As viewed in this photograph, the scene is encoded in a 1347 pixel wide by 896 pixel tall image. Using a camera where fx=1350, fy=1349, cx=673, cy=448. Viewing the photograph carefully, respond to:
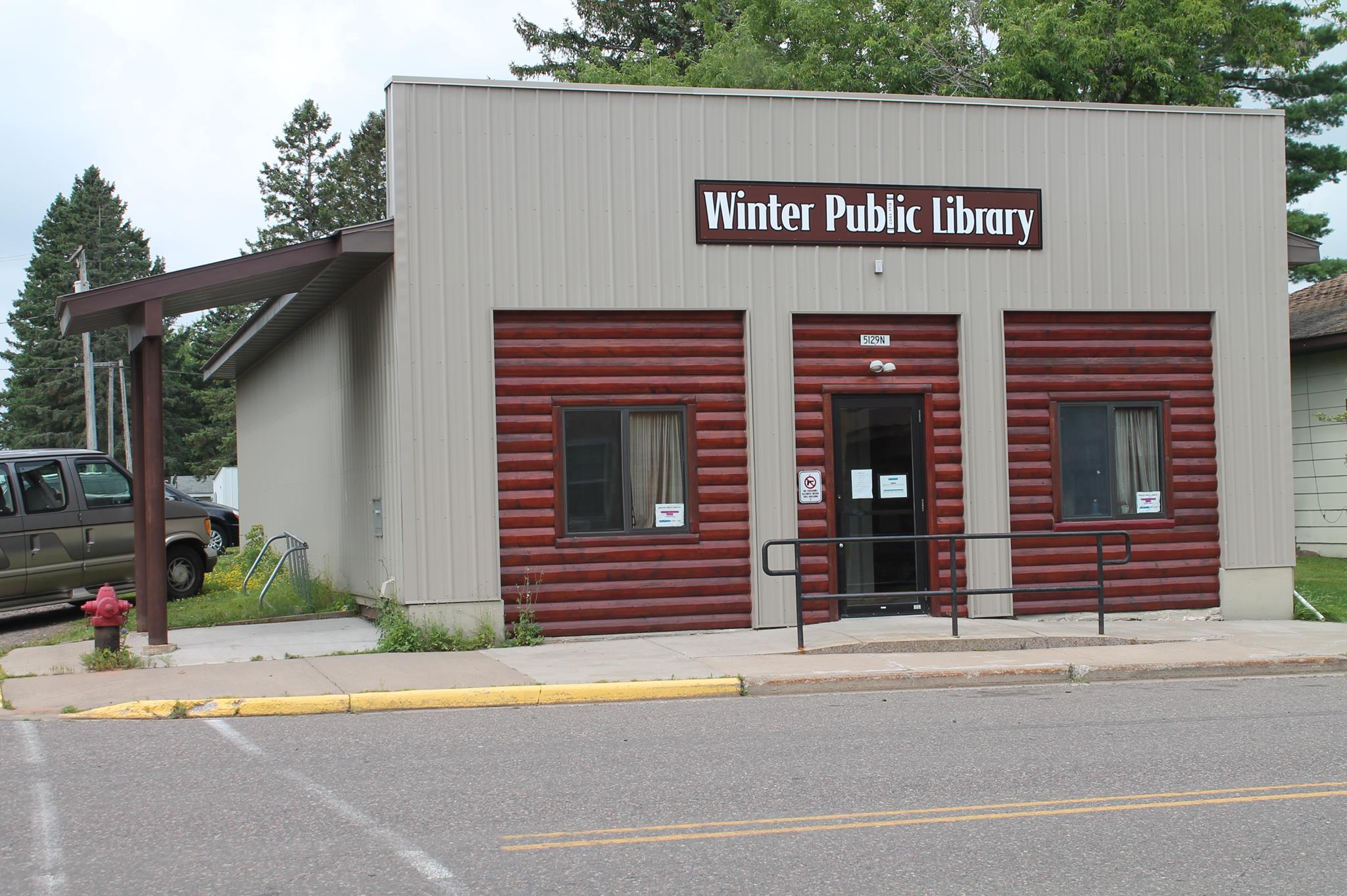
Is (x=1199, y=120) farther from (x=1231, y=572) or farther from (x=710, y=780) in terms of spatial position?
(x=710, y=780)

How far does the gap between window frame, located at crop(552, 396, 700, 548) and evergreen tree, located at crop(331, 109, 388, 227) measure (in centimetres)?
5381

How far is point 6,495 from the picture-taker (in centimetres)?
1547

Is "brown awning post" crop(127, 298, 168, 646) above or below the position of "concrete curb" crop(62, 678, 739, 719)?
above

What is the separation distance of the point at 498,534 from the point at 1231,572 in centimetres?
800

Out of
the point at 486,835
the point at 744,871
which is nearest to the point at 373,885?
the point at 486,835

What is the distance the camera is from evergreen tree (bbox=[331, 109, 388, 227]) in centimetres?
6556

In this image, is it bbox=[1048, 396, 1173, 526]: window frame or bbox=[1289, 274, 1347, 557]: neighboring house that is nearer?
bbox=[1048, 396, 1173, 526]: window frame

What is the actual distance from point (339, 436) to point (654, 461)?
473cm

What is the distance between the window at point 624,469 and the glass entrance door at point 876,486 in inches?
70.2

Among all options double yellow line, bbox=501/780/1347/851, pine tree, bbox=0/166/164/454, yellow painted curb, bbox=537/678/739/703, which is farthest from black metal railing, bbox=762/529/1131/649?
pine tree, bbox=0/166/164/454

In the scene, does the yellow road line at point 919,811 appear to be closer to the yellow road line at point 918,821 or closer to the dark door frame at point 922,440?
the yellow road line at point 918,821

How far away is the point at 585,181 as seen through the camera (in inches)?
531

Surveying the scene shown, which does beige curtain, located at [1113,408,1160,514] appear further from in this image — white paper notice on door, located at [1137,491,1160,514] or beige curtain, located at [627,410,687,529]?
beige curtain, located at [627,410,687,529]

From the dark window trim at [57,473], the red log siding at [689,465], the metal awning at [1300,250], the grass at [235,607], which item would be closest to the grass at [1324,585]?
the metal awning at [1300,250]
